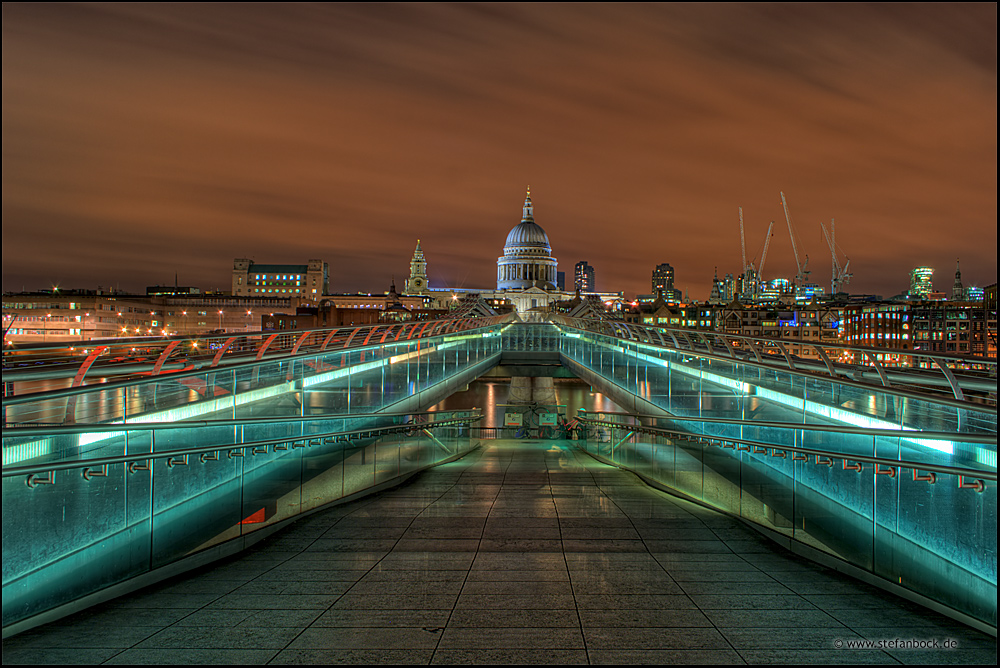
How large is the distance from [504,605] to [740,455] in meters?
4.98

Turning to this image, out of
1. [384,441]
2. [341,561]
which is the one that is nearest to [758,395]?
[384,441]

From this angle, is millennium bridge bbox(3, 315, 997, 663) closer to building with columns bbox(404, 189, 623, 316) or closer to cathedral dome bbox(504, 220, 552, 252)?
building with columns bbox(404, 189, 623, 316)

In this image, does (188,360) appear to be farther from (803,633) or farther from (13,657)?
(803,633)

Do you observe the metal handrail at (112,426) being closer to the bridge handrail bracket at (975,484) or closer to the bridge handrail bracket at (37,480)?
the bridge handrail bracket at (37,480)

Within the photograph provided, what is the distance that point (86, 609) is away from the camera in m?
5.42

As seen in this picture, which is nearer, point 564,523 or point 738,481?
point 564,523

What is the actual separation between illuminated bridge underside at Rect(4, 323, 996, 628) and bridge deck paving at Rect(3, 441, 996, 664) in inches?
16.1

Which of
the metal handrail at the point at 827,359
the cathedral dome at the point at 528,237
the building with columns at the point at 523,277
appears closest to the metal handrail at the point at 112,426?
the metal handrail at the point at 827,359

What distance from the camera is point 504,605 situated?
5270 millimetres

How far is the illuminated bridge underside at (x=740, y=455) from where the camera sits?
17.3ft

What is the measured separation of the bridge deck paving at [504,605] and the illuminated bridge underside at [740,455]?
41 cm

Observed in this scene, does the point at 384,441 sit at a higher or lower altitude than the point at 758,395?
lower

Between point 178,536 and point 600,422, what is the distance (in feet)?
43.6

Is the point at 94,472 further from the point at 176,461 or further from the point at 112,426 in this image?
the point at 176,461
